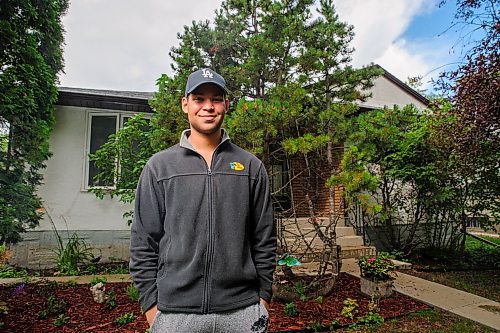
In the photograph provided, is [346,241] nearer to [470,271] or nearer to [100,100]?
[470,271]

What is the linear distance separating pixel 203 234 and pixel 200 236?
0.05ft

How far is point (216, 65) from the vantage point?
5773 millimetres

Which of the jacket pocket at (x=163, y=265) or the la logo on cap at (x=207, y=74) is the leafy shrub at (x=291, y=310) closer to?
the jacket pocket at (x=163, y=265)

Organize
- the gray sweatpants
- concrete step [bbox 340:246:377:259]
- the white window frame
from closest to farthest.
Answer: the gray sweatpants → the white window frame → concrete step [bbox 340:246:377:259]

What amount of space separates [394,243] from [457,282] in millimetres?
2032

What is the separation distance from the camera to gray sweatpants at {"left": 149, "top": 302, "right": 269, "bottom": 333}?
4.59 feet

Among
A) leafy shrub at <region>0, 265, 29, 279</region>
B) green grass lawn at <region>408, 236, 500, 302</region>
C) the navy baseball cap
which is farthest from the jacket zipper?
leafy shrub at <region>0, 265, 29, 279</region>

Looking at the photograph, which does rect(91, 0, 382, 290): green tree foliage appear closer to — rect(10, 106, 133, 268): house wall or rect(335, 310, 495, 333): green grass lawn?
rect(335, 310, 495, 333): green grass lawn

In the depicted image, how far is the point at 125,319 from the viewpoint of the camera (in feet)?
11.4

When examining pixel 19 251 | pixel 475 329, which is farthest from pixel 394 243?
pixel 19 251

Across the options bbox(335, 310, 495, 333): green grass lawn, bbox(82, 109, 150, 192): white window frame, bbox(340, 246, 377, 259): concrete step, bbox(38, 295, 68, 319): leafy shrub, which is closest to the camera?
bbox(335, 310, 495, 333): green grass lawn

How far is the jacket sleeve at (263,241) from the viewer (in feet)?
→ 5.22

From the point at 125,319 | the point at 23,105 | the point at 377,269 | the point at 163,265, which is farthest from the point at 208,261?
the point at 23,105

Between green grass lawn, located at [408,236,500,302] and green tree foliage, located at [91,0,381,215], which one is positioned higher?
green tree foliage, located at [91,0,381,215]
